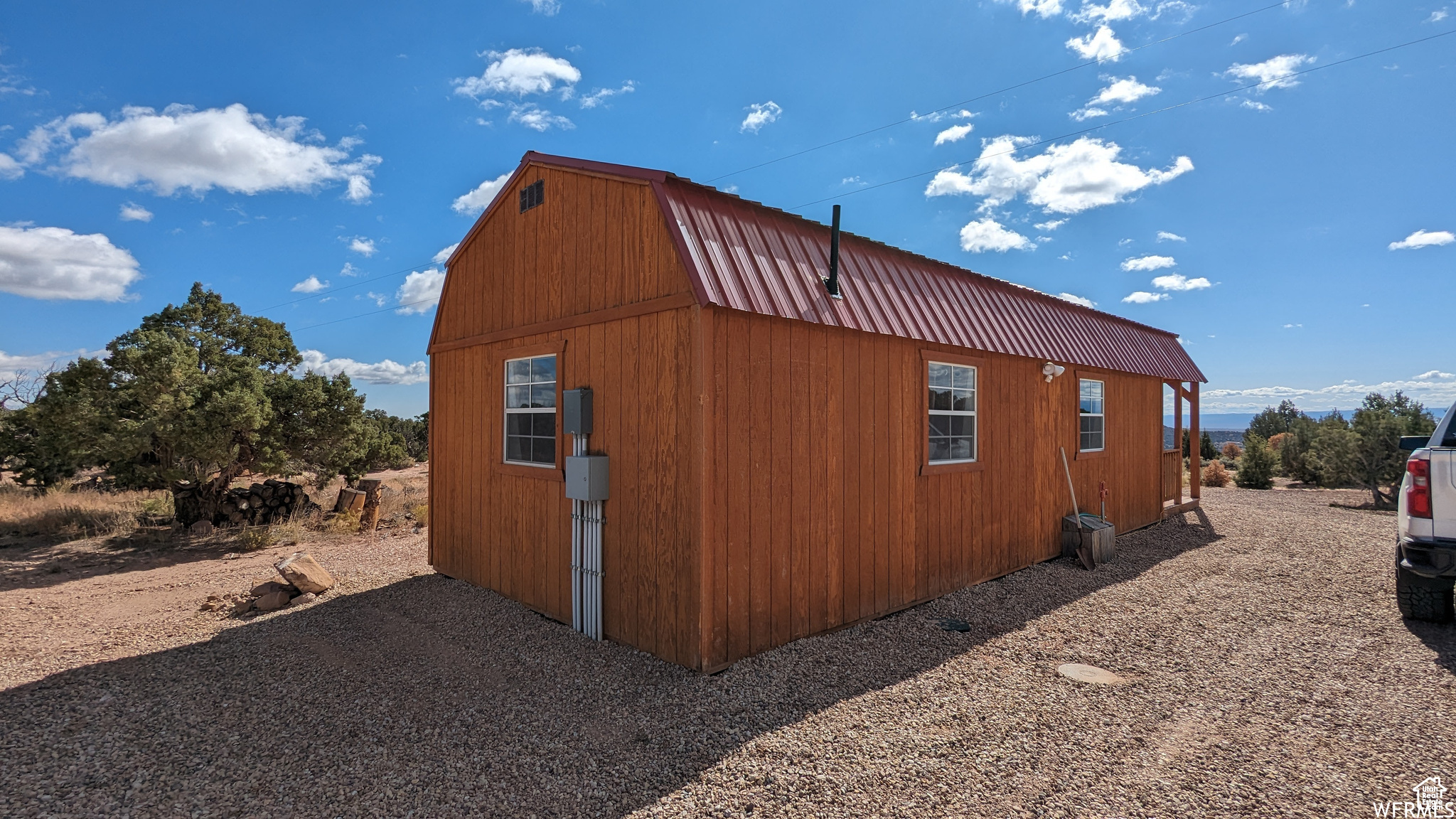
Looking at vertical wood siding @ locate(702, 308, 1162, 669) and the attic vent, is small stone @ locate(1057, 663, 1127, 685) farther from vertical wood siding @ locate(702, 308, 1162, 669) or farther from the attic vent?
the attic vent

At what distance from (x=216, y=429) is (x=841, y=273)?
9274mm

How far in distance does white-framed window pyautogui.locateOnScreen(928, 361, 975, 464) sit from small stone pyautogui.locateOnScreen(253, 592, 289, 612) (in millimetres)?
6331

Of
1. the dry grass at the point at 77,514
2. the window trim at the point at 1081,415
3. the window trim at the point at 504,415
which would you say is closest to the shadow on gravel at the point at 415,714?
the window trim at the point at 504,415

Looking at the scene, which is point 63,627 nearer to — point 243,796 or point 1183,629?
point 243,796

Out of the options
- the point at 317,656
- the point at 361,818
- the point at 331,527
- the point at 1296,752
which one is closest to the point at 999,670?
the point at 1296,752

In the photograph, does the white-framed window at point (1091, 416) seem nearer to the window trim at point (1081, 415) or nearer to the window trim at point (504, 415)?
the window trim at point (1081, 415)

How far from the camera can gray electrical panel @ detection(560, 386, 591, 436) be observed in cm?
498

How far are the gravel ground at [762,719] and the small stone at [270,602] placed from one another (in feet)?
0.92

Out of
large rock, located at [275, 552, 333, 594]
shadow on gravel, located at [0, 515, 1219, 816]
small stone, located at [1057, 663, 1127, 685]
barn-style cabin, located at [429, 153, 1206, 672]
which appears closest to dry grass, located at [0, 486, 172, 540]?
large rock, located at [275, 552, 333, 594]

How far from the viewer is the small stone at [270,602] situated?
6012 mm

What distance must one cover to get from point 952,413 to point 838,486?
1843 millimetres

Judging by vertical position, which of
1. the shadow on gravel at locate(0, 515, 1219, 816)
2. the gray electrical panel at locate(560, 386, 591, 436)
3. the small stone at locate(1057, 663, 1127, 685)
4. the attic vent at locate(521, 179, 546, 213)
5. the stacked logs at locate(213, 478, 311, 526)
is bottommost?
the shadow on gravel at locate(0, 515, 1219, 816)

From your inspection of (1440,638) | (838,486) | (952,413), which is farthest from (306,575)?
(1440,638)

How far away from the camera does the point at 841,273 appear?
17.7ft
